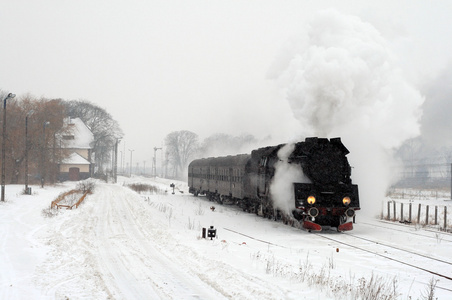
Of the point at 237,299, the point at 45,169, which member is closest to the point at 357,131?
the point at 237,299

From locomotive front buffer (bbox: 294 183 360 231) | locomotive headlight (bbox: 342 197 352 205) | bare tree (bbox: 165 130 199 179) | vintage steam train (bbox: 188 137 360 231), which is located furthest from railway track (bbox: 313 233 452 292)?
bare tree (bbox: 165 130 199 179)

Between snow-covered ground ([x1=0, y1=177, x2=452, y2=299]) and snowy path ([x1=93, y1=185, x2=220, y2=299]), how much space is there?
0.02 metres

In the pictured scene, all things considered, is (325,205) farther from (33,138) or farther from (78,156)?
(78,156)

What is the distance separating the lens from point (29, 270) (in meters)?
8.55

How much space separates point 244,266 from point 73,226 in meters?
8.66

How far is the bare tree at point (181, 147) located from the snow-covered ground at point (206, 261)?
274 ft

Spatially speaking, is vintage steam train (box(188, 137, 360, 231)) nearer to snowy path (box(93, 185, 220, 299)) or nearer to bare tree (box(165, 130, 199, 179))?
snowy path (box(93, 185, 220, 299))

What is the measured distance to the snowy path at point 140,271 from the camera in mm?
7254

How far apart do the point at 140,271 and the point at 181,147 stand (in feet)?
309

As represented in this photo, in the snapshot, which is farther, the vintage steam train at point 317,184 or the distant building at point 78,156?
the distant building at point 78,156

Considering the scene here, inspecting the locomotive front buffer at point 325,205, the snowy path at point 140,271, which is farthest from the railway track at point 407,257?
the snowy path at point 140,271

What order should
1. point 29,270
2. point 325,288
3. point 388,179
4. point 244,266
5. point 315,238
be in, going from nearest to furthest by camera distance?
point 325,288, point 29,270, point 244,266, point 315,238, point 388,179

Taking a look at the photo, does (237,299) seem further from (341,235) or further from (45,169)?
(45,169)

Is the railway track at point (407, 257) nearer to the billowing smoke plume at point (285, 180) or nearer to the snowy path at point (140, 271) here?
the billowing smoke plume at point (285, 180)
